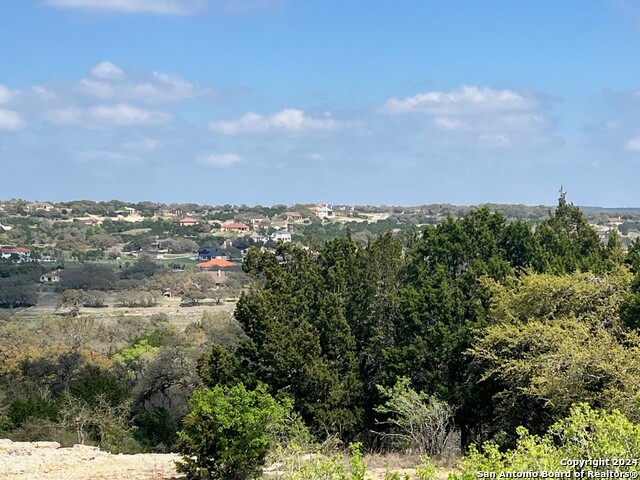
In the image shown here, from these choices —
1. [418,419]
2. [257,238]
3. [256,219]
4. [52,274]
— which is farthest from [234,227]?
[418,419]

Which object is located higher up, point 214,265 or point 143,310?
point 214,265

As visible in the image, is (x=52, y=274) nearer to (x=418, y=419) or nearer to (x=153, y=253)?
(x=153, y=253)

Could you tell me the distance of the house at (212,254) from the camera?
114 m

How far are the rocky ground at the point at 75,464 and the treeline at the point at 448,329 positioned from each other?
3.88 meters

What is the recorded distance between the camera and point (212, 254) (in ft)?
383

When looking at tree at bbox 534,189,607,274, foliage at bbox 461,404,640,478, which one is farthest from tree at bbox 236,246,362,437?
foliage at bbox 461,404,640,478

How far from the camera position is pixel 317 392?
73.3 feet

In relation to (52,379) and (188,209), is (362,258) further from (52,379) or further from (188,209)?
(188,209)

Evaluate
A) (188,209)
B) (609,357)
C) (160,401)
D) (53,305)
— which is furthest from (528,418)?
Answer: (188,209)

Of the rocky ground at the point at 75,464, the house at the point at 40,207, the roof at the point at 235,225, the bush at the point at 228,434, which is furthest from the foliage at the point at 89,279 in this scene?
the house at the point at 40,207

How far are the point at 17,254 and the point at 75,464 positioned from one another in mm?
97373

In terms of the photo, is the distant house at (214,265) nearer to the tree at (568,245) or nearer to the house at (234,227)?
the house at (234,227)

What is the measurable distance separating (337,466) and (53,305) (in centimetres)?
7657

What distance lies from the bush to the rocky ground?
1.79 meters
